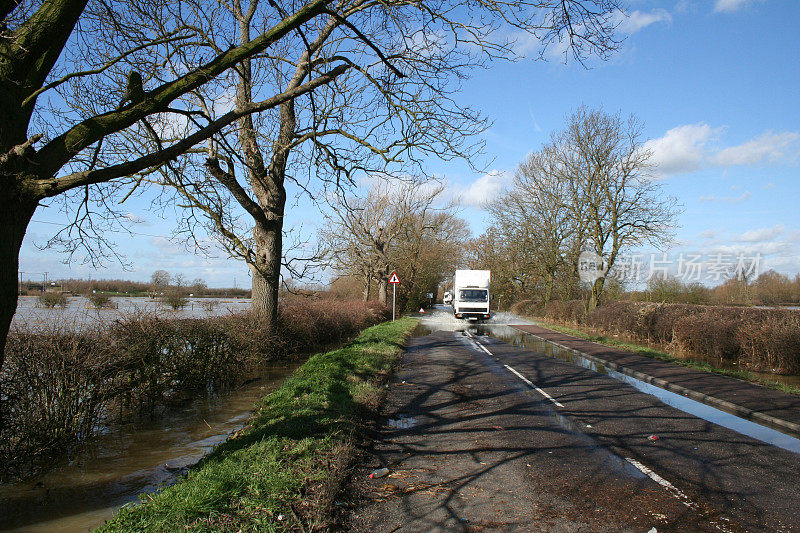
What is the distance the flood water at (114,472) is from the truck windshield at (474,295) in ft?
93.8

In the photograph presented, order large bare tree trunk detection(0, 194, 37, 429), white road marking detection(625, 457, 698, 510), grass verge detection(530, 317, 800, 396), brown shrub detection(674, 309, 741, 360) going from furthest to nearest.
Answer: brown shrub detection(674, 309, 741, 360) < grass verge detection(530, 317, 800, 396) < white road marking detection(625, 457, 698, 510) < large bare tree trunk detection(0, 194, 37, 429)

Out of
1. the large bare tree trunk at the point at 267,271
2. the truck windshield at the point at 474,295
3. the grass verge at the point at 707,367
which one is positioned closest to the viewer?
the grass verge at the point at 707,367

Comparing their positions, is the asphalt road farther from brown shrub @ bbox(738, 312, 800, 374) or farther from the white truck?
the white truck

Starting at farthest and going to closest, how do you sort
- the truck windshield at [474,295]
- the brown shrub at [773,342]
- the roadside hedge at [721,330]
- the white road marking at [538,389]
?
the truck windshield at [474,295] < the roadside hedge at [721,330] < the brown shrub at [773,342] < the white road marking at [538,389]

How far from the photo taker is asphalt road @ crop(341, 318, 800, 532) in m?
4.25

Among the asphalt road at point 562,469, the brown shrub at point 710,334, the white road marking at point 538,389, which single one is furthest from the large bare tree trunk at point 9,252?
the brown shrub at point 710,334

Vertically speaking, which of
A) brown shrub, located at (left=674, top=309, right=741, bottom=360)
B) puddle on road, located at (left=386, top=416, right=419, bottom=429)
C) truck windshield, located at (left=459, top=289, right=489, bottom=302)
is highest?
truck windshield, located at (left=459, top=289, right=489, bottom=302)

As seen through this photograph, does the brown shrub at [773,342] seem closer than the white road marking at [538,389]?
No

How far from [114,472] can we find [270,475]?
3.02 m

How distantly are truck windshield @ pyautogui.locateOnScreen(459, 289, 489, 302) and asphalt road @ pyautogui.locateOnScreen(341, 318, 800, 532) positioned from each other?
26975 millimetres

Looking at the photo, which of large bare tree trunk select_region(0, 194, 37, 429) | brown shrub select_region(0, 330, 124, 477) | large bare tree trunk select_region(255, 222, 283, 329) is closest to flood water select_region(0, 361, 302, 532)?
brown shrub select_region(0, 330, 124, 477)

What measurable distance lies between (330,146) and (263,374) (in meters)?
7.08

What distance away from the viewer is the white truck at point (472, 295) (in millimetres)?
36562

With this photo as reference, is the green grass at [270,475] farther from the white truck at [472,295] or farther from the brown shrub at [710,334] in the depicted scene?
the white truck at [472,295]
